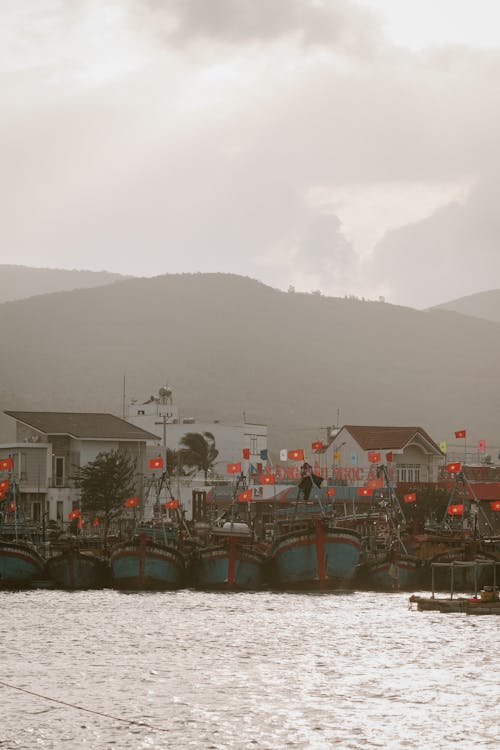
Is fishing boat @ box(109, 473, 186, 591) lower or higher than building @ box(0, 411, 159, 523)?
lower

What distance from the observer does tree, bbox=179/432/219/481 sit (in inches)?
6831

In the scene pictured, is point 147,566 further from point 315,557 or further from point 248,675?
point 248,675

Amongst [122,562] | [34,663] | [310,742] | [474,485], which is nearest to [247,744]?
[310,742]

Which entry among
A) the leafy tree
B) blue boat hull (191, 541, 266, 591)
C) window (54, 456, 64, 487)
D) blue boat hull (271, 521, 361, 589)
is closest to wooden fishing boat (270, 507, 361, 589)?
blue boat hull (271, 521, 361, 589)

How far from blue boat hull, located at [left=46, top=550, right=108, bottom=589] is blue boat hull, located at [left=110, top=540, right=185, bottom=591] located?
8.82 feet

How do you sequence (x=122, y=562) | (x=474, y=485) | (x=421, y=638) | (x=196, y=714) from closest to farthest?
1. (x=196, y=714)
2. (x=421, y=638)
3. (x=122, y=562)
4. (x=474, y=485)

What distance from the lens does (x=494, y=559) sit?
94375 mm

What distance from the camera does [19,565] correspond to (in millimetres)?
96688

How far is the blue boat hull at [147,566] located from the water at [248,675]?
7.14m

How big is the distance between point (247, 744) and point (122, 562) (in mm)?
51587

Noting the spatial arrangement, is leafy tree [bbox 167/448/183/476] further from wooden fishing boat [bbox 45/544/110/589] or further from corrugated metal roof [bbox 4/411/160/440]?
wooden fishing boat [bbox 45/544/110/589]

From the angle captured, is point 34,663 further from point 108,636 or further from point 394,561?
point 394,561

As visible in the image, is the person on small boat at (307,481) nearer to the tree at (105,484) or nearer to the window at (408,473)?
the tree at (105,484)

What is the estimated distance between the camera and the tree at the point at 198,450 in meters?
174
